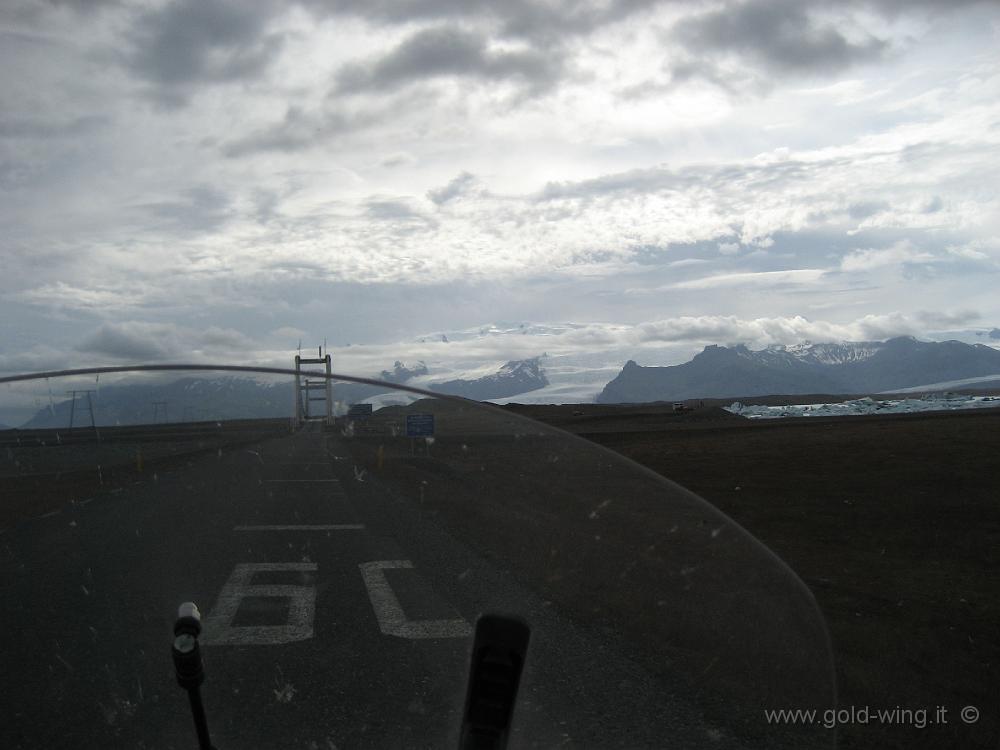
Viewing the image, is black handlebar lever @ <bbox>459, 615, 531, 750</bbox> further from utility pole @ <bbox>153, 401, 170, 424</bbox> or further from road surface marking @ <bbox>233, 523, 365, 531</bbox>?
utility pole @ <bbox>153, 401, 170, 424</bbox>

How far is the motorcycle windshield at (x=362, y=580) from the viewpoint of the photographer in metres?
2.00

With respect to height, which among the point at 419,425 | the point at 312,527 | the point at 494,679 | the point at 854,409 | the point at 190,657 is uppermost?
the point at 419,425

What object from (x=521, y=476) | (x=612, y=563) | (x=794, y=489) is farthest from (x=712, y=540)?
(x=794, y=489)

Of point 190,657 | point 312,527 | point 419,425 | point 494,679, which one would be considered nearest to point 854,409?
point 419,425

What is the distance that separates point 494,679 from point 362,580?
1.52 feet

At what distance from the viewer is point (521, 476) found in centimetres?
247

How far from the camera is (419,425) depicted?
Answer: 2543 mm

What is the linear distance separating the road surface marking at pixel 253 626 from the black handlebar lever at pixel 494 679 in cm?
44

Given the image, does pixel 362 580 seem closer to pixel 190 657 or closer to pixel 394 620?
pixel 394 620

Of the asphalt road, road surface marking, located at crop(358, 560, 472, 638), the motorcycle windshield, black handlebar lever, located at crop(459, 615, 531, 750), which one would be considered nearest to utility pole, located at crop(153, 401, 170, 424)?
the motorcycle windshield

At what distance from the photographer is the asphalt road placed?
1.98 meters

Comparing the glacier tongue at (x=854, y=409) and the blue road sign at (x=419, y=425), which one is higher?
the blue road sign at (x=419, y=425)

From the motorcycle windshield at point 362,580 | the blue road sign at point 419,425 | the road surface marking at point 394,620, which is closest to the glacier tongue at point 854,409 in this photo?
the motorcycle windshield at point 362,580

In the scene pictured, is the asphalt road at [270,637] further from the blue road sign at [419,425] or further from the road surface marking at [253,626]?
the blue road sign at [419,425]
